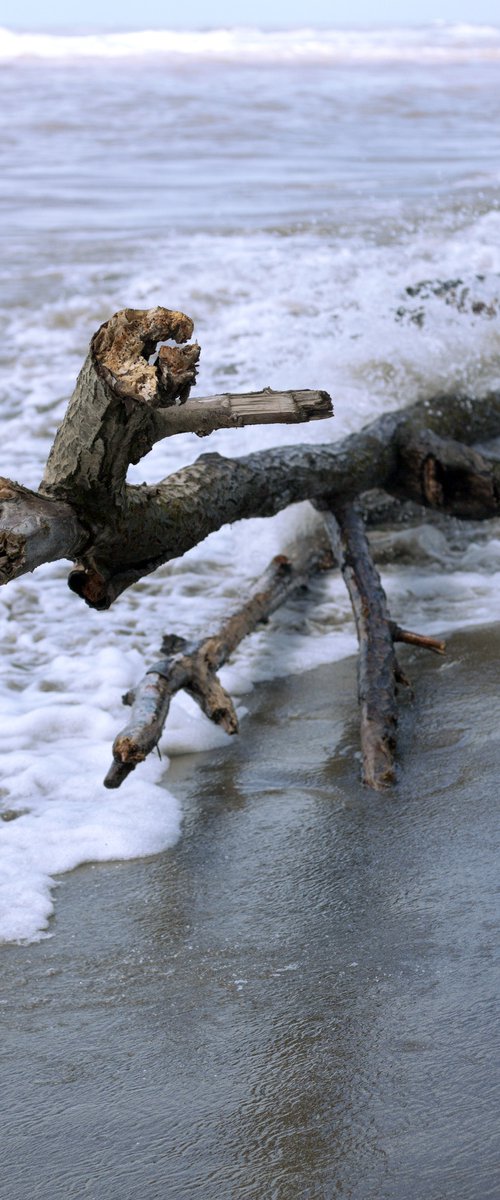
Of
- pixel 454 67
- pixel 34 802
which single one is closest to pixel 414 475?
pixel 34 802

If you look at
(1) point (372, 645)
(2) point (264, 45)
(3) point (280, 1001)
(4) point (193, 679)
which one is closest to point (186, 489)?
(4) point (193, 679)

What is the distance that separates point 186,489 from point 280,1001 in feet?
4.60

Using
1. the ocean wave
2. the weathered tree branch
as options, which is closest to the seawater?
the weathered tree branch

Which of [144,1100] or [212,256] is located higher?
[144,1100]

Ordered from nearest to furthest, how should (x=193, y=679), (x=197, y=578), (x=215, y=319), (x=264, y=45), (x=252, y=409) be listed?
(x=252, y=409) → (x=193, y=679) → (x=197, y=578) → (x=215, y=319) → (x=264, y=45)

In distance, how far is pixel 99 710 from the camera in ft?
12.9

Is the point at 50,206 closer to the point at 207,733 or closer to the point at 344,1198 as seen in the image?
the point at 207,733

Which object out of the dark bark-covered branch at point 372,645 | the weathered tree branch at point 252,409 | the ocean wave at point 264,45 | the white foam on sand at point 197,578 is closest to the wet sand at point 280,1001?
the dark bark-covered branch at point 372,645

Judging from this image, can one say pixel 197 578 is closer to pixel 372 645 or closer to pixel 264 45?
pixel 372 645

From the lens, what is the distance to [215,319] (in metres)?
9.23

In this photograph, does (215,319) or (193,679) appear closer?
(193,679)

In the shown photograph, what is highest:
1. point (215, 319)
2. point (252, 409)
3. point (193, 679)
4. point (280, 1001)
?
point (252, 409)

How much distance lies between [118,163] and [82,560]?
53.0 ft

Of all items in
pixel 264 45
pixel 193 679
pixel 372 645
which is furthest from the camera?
pixel 264 45
